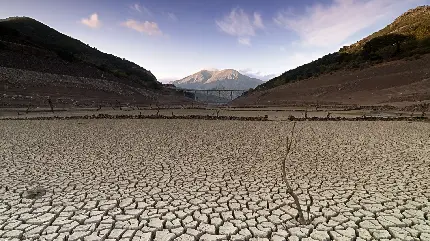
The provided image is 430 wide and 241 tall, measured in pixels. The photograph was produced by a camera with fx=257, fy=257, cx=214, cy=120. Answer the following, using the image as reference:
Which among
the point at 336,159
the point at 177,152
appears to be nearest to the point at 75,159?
the point at 177,152

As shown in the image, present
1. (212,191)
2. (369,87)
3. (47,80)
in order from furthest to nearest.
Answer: (369,87) < (47,80) < (212,191)

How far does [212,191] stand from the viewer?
16.9ft

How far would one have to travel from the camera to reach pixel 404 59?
41375mm

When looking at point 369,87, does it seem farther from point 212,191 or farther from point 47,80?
point 47,80

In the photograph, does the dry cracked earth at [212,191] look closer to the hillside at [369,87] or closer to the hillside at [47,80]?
the hillside at [369,87]

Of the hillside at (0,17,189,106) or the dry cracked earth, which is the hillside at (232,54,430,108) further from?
the hillside at (0,17,189,106)

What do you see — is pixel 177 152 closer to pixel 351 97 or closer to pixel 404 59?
pixel 351 97

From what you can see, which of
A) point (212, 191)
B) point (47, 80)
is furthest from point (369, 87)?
point (47, 80)

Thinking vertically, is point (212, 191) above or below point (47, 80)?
below

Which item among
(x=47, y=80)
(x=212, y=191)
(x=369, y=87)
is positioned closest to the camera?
(x=212, y=191)

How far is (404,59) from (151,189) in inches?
1945

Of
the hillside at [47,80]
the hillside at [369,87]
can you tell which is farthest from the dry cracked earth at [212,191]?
the hillside at [47,80]

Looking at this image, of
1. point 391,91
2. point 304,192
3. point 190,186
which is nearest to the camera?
point 304,192

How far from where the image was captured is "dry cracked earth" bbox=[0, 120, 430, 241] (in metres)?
3.71
